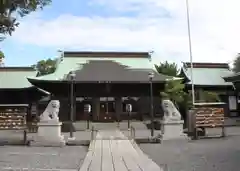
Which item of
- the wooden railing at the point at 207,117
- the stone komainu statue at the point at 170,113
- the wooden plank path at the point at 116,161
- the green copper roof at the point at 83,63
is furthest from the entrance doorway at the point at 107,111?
the wooden plank path at the point at 116,161

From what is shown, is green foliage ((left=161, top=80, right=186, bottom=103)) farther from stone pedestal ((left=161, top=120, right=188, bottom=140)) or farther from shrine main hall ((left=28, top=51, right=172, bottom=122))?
stone pedestal ((left=161, top=120, right=188, bottom=140))

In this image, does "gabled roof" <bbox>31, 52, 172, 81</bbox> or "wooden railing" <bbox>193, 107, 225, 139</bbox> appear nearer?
"wooden railing" <bbox>193, 107, 225, 139</bbox>

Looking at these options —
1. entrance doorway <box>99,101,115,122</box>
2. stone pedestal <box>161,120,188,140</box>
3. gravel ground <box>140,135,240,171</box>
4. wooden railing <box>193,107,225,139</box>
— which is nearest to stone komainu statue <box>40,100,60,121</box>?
stone pedestal <box>161,120,188,140</box>

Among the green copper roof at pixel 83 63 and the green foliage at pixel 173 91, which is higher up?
the green copper roof at pixel 83 63

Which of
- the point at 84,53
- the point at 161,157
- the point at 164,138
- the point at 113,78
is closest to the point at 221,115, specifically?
the point at 164,138

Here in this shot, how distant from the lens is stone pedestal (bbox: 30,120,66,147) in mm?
15000

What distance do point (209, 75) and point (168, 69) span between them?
15.7 feet

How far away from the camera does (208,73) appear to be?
37.9 metres

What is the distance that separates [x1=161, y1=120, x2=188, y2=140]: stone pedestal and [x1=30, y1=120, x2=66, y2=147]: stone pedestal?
4660 mm

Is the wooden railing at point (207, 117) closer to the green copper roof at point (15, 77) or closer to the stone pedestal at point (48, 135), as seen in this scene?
the stone pedestal at point (48, 135)

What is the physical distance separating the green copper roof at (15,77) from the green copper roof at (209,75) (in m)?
17.7

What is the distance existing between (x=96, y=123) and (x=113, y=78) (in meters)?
4.45

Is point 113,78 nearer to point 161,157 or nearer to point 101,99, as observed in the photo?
point 101,99

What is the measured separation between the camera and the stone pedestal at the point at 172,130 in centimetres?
1579
